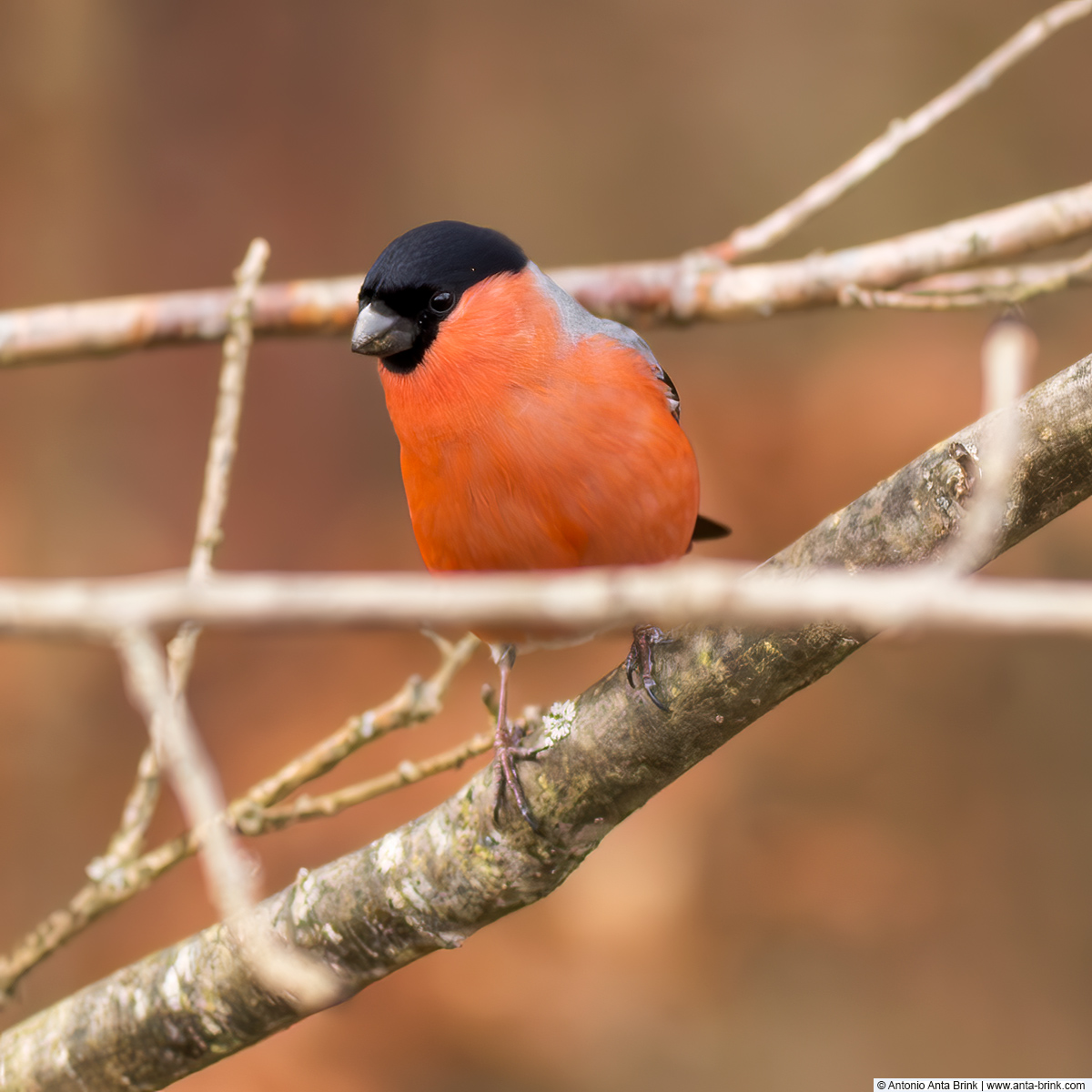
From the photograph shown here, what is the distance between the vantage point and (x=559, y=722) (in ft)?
6.47

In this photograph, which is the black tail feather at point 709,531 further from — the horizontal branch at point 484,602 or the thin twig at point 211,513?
the horizontal branch at point 484,602

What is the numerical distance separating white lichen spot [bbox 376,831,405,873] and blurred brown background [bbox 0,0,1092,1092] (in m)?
3.45

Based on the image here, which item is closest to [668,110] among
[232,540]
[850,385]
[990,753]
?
[850,385]

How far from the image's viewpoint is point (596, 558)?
2.24 metres

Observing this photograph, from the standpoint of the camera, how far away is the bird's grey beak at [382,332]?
2.29 metres

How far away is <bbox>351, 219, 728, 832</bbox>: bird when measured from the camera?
217cm

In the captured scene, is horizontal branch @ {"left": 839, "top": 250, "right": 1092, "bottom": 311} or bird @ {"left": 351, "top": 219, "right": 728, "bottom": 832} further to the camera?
horizontal branch @ {"left": 839, "top": 250, "right": 1092, "bottom": 311}

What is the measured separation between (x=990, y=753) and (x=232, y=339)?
479 cm

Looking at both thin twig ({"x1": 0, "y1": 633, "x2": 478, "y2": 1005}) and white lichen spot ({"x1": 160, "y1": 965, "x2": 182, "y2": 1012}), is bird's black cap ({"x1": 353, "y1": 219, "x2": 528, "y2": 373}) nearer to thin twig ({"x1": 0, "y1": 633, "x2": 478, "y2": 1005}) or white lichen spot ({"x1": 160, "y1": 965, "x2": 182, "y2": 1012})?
thin twig ({"x1": 0, "y1": 633, "x2": 478, "y2": 1005})

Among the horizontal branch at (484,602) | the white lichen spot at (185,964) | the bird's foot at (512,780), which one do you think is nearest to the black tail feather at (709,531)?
the bird's foot at (512,780)

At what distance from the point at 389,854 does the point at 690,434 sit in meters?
4.10

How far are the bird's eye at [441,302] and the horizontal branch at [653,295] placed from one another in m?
0.89

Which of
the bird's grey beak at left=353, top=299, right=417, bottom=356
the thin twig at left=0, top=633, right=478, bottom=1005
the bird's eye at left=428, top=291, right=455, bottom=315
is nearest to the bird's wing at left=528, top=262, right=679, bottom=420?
the bird's eye at left=428, top=291, right=455, bottom=315

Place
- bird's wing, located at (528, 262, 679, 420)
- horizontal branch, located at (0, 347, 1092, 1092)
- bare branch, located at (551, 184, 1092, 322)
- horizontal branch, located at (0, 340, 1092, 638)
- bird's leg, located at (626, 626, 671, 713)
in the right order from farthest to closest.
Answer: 1. bare branch, located at (551, 184, 1092, 322)
2. bird's wing, located at (528, 262, 679, 420)
3. bird's leg, located at (626, 626, 671, 713)
4. horizontal branch, located at (0, 347, 1092, 1092)
5. horizontal branch, located at (0, 340, 1092, 638)
